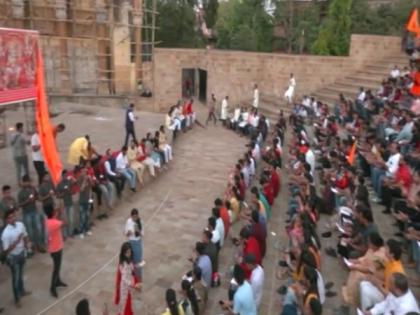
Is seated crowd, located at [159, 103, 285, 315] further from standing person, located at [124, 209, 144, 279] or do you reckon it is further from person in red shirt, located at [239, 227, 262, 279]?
standing person, located at [124, 209, 144, 279]

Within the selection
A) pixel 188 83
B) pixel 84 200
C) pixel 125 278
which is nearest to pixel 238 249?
pixel 125 278

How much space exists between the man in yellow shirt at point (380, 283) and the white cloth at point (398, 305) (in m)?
0.31

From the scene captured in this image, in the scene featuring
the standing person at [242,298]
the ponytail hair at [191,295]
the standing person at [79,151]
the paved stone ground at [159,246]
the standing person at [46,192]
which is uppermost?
the standing person at [79,151]

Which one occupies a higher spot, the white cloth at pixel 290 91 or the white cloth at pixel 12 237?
the white cloth at pixel 290 91

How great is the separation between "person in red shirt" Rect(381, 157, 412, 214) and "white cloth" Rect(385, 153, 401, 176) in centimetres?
8

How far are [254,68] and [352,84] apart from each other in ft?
18.7

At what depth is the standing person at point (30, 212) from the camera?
8.34 metres

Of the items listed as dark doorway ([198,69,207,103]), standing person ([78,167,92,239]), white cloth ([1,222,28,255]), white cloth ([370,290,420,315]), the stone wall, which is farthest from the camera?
dark doorway ([198,69,207,103])

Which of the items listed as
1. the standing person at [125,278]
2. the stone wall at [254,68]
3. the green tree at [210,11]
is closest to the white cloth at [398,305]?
the standing person at [125,278]

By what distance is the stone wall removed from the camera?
23.9 metres

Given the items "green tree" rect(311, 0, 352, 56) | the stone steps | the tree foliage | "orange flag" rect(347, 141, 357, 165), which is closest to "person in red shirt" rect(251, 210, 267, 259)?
"orange flag" rect(347, 141, 357, 165)

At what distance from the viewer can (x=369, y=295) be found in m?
5.73

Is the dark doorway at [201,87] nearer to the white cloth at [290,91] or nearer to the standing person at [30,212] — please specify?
the white cloth at [290,91]

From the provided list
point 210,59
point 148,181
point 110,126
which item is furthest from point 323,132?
point 210,59
